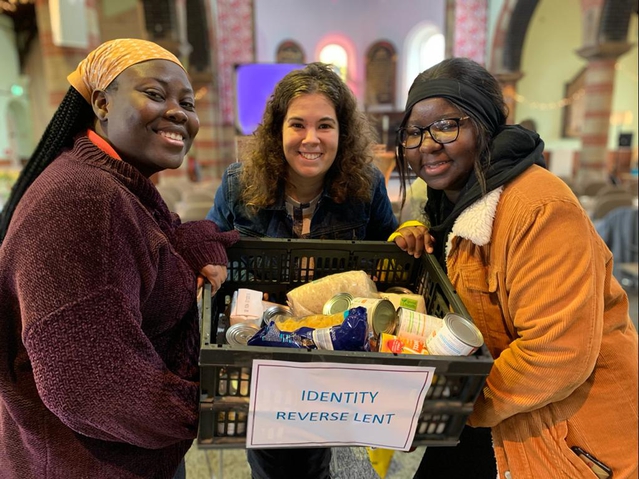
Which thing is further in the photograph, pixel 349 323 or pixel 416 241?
pixel 416 241

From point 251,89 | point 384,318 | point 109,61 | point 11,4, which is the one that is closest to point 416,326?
point 384,318

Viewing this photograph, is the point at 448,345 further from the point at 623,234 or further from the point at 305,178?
the point at 623,234

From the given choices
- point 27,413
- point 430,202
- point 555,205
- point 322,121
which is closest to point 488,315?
point 555,205

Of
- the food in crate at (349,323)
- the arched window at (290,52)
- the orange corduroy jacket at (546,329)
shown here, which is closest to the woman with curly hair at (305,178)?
the food in crate at (349,323)

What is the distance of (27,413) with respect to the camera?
3.21ft

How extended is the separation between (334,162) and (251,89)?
5573mm

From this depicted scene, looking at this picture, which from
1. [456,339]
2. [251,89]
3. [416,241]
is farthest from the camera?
[251,89]

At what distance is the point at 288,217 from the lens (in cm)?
181

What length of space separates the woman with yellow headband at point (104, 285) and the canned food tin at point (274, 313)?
0.20m

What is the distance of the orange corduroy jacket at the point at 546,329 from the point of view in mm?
981

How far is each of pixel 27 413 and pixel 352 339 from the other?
2.48 feet

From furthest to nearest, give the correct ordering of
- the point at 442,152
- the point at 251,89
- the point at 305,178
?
the point at 251,89 → the point at 305,178 → the point at 442,152

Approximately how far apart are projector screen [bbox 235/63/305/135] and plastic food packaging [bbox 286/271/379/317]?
225 inches

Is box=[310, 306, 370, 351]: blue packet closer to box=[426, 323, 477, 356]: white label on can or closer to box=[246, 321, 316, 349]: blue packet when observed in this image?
box=[246, 321, 316, 349]: blue packet
